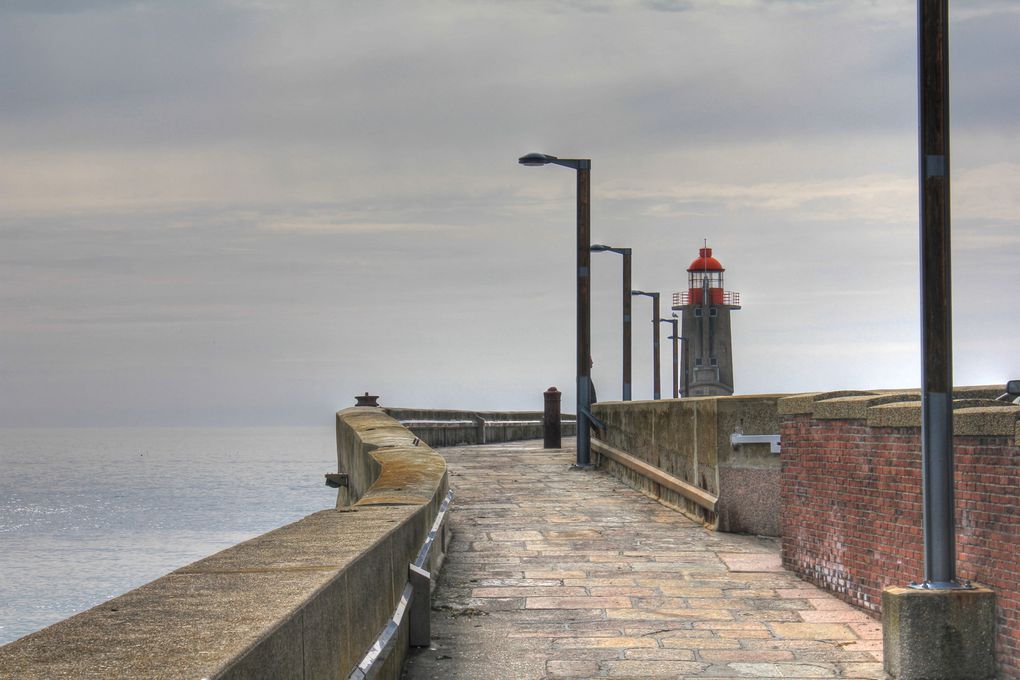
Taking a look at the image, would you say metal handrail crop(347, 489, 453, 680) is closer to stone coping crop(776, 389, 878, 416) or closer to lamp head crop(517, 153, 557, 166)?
stone coping crop(776, 389, 878, 416)

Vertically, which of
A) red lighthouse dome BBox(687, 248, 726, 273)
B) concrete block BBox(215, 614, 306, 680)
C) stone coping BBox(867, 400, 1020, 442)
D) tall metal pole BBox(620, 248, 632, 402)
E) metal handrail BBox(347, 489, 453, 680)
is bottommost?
metal handrail BBox(347, 489, 453, 680)

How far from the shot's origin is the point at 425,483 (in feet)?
35.1

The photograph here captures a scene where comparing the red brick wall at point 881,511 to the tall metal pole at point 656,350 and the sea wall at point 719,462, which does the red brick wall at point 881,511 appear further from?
the tall metal pole at point 656,350

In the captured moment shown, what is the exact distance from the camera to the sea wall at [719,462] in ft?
43.8

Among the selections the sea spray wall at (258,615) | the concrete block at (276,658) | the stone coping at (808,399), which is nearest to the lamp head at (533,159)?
the stone coping at (808,399)

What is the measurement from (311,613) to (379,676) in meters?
1.65

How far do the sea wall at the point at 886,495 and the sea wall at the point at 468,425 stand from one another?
19.0 meters

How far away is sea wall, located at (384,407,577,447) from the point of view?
3105 cm

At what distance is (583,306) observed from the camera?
81.3 feet

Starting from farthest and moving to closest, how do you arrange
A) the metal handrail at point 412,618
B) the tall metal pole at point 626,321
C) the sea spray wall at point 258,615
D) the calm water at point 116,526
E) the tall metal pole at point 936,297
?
the calm water at point 116,526 → the tall metal pole at point 626,321 → the tall metal pole at point 936,297 → the metal handrail at point 412,618 → the sea spray wall at point 258,615

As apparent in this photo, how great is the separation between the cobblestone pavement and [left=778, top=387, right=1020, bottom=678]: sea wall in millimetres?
358

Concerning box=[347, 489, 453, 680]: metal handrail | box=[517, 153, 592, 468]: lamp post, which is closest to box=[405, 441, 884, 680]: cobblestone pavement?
box=[347, 489, 453, 680]: metal handrail

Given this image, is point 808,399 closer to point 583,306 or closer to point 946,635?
point 946,635

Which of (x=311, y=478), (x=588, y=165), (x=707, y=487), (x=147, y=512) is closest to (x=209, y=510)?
(x=147, y=512)
